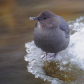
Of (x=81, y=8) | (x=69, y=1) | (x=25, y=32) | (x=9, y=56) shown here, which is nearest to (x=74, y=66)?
(x=9, y=56)

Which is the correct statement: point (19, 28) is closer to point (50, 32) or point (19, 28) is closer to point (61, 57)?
point (61, 57)

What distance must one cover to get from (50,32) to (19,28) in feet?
8.17

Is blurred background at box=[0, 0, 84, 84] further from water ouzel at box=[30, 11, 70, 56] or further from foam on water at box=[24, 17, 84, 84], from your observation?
water ouzel at box=[30, 11, 70, 56]

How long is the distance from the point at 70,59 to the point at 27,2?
13.8 ft

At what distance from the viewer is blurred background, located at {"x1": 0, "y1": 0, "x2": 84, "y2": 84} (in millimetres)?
2613

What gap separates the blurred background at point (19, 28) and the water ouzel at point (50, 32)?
0.67 m

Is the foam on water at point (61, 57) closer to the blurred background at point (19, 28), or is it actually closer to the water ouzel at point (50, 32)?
the blurred background at point (19, 28)

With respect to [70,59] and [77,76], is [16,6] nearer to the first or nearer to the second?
[70,59]

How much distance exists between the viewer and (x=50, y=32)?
2.17m

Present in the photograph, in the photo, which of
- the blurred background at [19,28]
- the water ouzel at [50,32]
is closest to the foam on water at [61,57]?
the blurred background at [19,28]

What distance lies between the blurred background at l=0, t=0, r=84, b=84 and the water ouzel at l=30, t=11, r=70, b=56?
669 millimetres

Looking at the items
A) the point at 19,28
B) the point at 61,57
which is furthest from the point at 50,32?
the point at 19,28

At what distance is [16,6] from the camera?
584 cm

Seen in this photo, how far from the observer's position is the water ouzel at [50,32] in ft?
6.73
